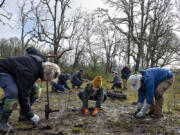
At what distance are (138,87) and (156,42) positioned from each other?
41.4 ft

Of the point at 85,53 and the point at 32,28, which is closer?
the point at 32,28

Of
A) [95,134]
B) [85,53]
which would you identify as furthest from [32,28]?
[95,134]

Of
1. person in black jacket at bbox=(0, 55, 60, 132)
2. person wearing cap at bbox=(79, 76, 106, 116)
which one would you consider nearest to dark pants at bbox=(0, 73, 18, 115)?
person in black jacket at bbox=(0, 55, 60, 132)

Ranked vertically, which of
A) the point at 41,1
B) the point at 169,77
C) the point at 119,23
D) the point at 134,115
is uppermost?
the point at 41,1

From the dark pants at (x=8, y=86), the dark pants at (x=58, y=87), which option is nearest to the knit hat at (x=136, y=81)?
the dark pants at (x=8, y=86)

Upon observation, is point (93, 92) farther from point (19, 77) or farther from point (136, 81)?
point (19, 77)

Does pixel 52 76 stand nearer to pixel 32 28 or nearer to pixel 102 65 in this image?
pixel 102 65

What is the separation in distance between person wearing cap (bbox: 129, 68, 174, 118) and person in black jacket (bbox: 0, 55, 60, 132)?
1926 millimetres

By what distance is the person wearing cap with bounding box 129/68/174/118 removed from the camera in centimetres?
332

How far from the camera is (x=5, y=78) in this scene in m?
2.28

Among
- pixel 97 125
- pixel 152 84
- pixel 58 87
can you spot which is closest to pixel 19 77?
pixel 97 125

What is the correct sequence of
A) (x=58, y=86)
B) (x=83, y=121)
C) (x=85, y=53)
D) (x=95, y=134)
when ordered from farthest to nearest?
(x=85, y=53)
(x=58, y=86)
(x=83, y=121)
(x=95, y=134)

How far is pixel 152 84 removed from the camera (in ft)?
10.8

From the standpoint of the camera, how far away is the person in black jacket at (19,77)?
2211mm
